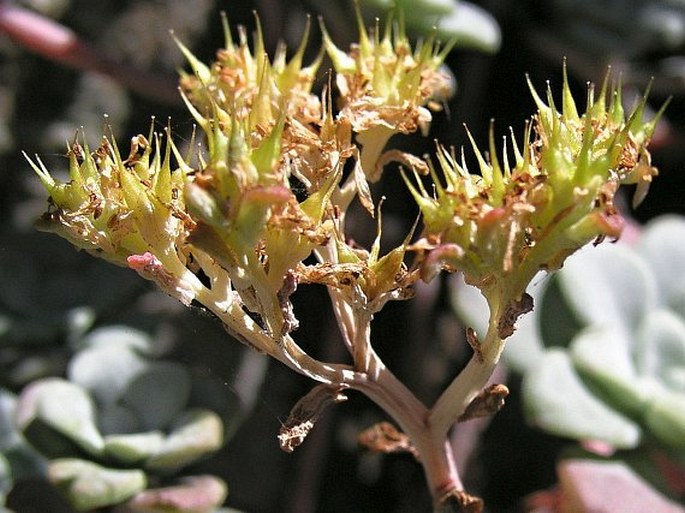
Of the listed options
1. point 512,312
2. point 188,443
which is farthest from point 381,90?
point 188,443

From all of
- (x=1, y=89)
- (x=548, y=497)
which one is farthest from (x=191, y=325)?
(x=1, y=89)

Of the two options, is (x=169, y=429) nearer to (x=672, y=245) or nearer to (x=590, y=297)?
(x=590, y=297)

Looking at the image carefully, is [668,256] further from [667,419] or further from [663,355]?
[667,419]

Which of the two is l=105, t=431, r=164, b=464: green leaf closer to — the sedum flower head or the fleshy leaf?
the fleshy leaf

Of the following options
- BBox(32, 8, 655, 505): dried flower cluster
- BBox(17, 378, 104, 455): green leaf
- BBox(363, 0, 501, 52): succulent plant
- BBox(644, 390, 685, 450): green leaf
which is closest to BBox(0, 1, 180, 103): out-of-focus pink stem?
BBox(363, 0, 501, 52): succulent plant

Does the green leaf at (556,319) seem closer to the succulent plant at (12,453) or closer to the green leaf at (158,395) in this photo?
the green leaf at (158,395)

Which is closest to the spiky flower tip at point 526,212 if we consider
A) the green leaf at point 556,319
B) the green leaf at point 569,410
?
the green leaf at point 569,410
